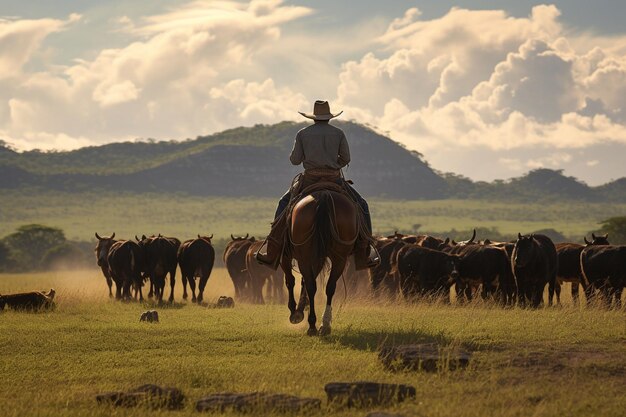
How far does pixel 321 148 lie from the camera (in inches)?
640

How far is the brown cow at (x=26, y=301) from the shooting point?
20.9 meters

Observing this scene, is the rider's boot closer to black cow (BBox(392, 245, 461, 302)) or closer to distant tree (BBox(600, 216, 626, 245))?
black cow (BBox(392, 245, 461, 302))

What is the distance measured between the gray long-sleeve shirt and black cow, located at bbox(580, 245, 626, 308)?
755 centimetres

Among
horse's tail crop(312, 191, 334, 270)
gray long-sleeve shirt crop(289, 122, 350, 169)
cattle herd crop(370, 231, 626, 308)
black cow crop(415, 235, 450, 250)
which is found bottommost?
cattle herd crop(370, 231, 626, 308)

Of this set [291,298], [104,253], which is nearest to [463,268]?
[291,298]

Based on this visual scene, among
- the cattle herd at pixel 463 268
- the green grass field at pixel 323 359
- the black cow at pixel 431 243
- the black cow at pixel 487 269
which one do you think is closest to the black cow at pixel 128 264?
the cattle herd at pixel 463 268

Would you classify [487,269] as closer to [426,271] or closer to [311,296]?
[426,271]

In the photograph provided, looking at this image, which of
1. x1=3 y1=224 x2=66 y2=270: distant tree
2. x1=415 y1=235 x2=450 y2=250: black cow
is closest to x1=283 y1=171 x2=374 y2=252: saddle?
x1=415 y1=235 x2=450 y2=250: black cow

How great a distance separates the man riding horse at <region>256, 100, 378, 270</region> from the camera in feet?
53.0

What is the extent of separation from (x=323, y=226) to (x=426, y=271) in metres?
7.52

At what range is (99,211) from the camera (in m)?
152

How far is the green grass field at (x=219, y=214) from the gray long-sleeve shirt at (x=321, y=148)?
106 metres

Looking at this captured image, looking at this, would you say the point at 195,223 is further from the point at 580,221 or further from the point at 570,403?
the point at 570,403

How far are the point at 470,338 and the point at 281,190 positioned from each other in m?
180
